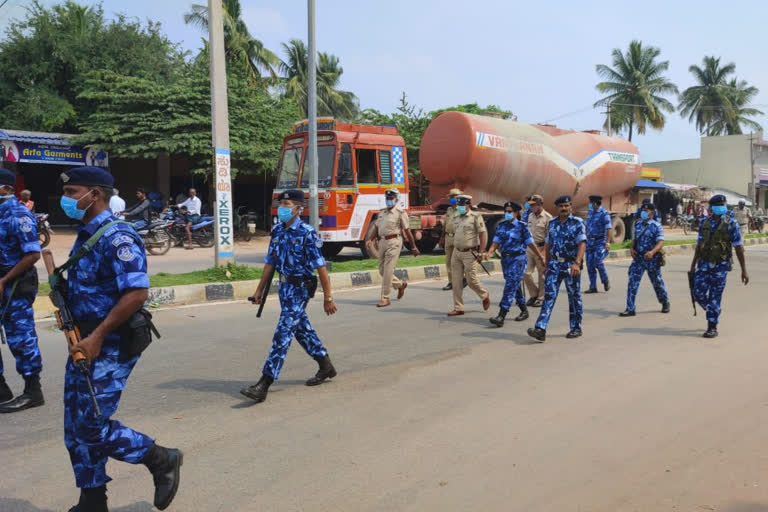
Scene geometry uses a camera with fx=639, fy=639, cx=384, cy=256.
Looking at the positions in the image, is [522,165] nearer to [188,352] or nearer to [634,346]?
[634,346]

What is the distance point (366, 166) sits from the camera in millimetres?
12961

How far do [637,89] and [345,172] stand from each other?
3591 centimetres

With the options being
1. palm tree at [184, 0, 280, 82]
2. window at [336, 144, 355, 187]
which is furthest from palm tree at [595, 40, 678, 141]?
window at [336, 144, 355, 187]

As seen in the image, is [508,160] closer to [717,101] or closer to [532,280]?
[532,280]

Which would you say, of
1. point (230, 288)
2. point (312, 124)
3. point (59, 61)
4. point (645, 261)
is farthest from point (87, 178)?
point (59, 61)

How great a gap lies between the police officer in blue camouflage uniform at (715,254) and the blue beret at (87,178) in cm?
613

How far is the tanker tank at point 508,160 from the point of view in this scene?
46.9 feet

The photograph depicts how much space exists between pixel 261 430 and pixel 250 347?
243cm

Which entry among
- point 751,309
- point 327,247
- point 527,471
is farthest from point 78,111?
point 527,471

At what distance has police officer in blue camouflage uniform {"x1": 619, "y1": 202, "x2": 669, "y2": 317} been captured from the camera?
834 centimetres

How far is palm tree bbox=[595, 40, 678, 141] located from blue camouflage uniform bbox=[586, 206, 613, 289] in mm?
34806

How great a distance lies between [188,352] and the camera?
19.9 feet

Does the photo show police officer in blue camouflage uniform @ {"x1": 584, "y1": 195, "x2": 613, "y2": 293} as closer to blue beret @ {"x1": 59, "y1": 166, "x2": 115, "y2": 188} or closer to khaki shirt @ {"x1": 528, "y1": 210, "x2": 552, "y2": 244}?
khaki shirt @ {"x1": 528, "y1": 210, "x2": 552, "y2": 244}

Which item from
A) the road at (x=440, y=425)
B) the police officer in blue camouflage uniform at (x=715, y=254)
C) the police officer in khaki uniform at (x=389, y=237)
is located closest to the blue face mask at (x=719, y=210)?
the police officer in blue camouflage uniform at (x=715, y=254)
